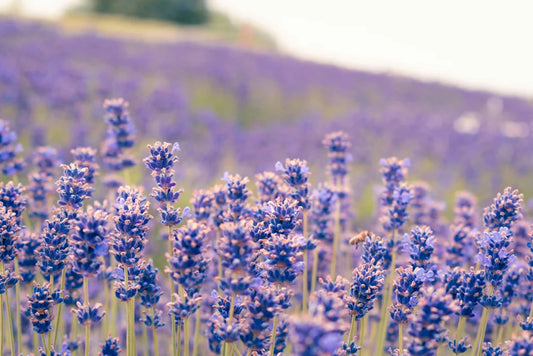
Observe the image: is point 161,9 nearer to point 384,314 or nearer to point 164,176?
point 384,314

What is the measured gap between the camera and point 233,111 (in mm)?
10375

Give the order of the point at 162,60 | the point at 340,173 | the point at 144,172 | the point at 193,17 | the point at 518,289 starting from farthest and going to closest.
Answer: the point at 193,17
the point at 162,60
the point at 144,172
the point at 340,173
the point at 518,289

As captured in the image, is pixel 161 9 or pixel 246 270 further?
pixel 161 9

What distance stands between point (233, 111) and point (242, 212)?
8.87 metres

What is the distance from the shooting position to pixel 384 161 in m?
2.33

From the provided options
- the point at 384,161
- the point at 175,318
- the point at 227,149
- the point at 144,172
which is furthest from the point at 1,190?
the point at 227,149

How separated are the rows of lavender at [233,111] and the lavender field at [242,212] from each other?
49 millimetres

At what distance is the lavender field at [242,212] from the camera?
142 cm

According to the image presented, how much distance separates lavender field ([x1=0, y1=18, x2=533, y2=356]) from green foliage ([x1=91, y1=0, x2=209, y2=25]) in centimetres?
1964

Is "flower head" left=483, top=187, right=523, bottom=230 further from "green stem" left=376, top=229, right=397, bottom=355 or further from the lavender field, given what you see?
"green stem" left=376, top=229, right=397, bottom=355

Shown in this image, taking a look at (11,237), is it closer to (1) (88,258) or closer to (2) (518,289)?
(1) (88,258)

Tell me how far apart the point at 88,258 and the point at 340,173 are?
4.90ft

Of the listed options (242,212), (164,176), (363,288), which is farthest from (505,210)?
(164,176)

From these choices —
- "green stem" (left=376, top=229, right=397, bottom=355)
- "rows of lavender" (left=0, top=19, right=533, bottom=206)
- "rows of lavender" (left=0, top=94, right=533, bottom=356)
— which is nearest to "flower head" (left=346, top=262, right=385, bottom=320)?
"rows of lavender" (left=0, top=94, right=533, bottom=356)
